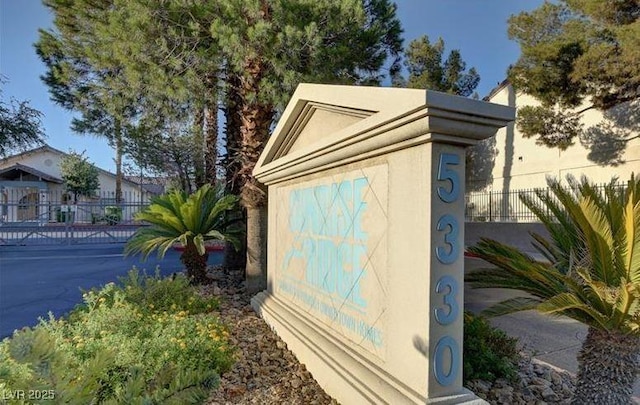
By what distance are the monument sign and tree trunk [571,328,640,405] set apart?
1.18 meters

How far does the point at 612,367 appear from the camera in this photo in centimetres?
319

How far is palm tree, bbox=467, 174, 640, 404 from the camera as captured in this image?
2.96m

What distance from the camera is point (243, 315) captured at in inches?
253

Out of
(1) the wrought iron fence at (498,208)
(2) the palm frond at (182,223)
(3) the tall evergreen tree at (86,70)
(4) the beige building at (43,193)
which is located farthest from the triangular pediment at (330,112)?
(1) the wrought iron fence at (498,208)

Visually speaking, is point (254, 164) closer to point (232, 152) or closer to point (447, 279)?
point (232, 152)

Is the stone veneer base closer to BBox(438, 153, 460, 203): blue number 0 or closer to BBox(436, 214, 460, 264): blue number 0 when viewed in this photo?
BBox(436, 214, 460, 264): blue number 0

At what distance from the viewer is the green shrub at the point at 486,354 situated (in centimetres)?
396

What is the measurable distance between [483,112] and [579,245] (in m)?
1.89

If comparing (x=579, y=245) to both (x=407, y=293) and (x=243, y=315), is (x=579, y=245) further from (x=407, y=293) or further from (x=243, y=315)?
(x=243, y=315)

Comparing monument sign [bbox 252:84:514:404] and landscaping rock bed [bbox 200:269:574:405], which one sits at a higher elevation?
monument sign [bbox 252:84:514:404]

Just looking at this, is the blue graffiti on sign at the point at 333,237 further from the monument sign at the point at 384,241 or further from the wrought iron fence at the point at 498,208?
the wrought iron fence at the point at 498,208

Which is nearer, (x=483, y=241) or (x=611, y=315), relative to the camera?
(x=611, y=315)

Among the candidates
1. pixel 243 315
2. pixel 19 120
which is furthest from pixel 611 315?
pixel 19 120

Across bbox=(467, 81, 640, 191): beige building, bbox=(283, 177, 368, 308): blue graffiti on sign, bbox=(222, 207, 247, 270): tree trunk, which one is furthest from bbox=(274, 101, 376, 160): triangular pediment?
bbox=(467, 81, 640, 191): beige building
